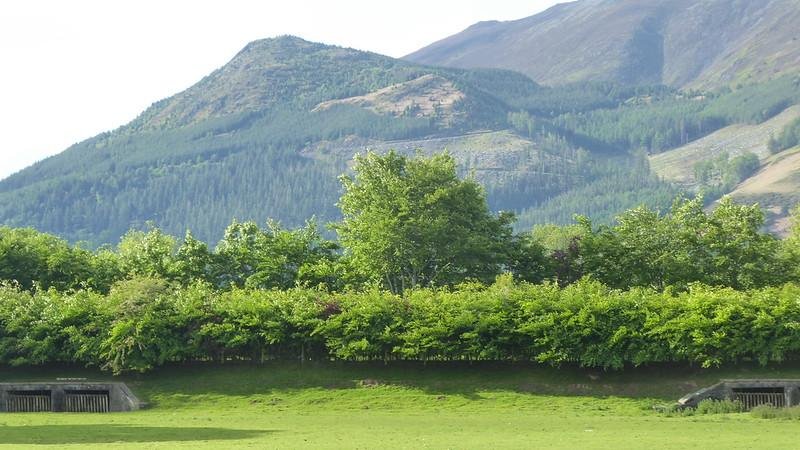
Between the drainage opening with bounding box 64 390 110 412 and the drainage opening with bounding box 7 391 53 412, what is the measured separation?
4.68ft

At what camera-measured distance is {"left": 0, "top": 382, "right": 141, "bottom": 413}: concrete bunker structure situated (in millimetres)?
77062

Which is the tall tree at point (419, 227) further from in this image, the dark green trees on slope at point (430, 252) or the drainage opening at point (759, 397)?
the drainage opening at point (759, 397)

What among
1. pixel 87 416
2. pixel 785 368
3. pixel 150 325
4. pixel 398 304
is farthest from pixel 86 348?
pixel 785 368

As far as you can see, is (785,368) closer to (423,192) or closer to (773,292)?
(773,292)

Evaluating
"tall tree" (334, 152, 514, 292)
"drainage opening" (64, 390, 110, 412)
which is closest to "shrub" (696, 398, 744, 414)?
"tall tree" (334, 152, 514, 292)

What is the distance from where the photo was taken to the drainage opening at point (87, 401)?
253 ft

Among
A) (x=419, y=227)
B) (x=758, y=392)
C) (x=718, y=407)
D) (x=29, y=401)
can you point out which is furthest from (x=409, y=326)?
(x=29, y=401)

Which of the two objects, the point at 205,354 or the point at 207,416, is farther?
the point at 205,354

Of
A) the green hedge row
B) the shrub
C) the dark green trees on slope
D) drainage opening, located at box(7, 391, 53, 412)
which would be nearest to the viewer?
the shrub

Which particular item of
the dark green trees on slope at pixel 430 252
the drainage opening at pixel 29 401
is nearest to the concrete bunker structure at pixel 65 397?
the drainage opening at pixel 29 401

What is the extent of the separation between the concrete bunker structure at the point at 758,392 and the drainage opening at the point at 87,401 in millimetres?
35971

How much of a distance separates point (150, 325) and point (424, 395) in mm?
20234

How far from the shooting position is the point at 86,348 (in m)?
82.8

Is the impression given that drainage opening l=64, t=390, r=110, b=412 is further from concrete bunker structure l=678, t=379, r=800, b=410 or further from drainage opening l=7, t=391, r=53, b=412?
concrete bunker structure l=678, t=379, r=800, b=410
